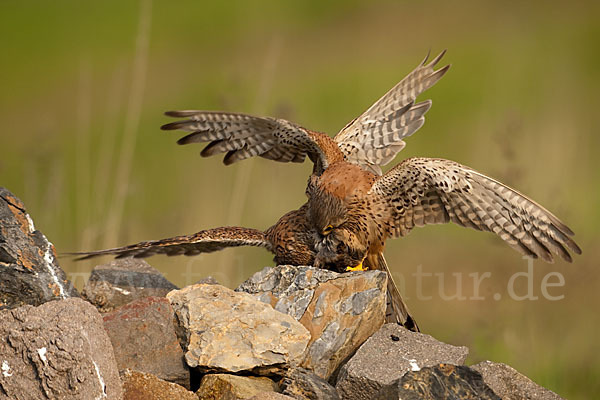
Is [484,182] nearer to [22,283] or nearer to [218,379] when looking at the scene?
[218,379]

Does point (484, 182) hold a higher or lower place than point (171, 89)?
higher

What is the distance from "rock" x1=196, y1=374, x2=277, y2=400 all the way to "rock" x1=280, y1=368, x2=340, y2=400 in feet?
0.46

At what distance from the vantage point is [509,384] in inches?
192

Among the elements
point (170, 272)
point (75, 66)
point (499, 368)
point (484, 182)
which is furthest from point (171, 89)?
point (499, 368)

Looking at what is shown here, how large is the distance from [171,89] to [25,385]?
9253 mm

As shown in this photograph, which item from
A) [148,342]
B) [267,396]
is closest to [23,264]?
[148,342]

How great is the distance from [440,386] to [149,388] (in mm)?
1282

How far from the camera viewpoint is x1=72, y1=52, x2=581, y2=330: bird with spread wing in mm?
5715

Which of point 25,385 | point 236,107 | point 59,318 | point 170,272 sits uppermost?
point 236,107

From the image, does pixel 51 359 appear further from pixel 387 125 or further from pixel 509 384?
pixel 387 125

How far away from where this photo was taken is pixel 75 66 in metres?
14.3

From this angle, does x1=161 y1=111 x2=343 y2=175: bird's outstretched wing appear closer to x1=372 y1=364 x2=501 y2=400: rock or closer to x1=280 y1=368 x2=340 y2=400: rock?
x1=280 y1=368 x2=340 y2=400: rock

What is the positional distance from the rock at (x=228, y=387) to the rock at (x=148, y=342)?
18 cm

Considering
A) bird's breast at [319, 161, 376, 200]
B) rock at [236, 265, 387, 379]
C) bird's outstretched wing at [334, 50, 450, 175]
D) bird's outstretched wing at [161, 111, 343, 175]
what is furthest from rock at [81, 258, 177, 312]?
bird's outstretched wing at [334, 50, 450, 175]
